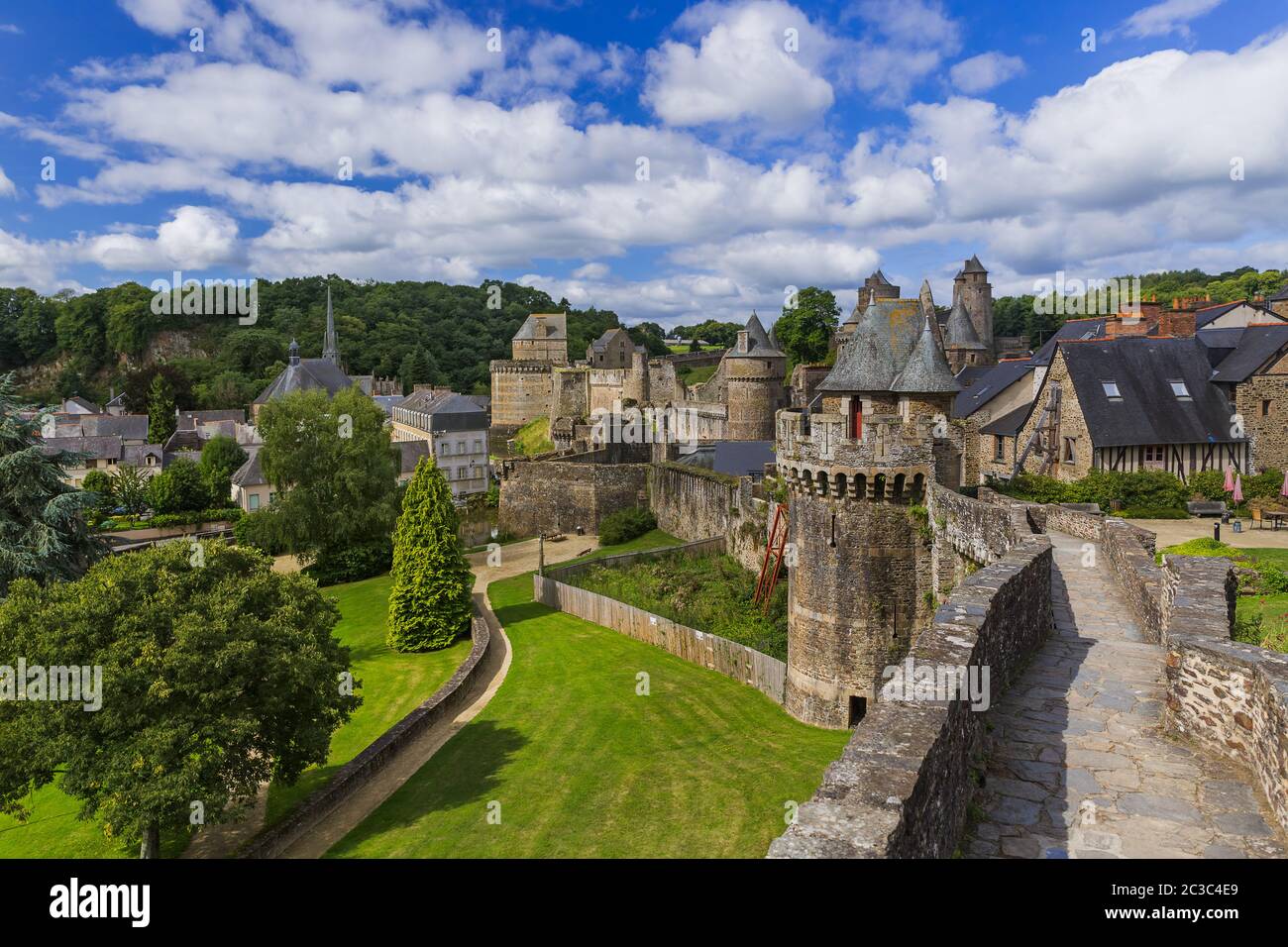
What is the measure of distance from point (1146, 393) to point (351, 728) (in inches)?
1151

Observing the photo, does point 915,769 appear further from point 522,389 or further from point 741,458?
point 522,389

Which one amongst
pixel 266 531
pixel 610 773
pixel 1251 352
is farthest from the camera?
pixel 266 531

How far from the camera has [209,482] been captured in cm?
6219

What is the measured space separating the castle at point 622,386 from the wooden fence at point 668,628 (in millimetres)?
19534

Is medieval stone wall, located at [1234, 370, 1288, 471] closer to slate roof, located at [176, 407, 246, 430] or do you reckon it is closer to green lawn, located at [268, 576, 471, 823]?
green lawn, located at [268, 576, 471, 823]

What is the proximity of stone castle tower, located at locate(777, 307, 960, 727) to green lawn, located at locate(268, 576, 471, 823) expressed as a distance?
1075 centimetres

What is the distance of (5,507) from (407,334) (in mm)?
88314

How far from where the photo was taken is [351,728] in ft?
72.5

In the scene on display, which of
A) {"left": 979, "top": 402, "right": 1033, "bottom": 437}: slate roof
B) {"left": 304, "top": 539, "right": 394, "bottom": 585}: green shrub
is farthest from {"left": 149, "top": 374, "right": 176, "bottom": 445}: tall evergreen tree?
{"left": 979, "top": 402, "right": 1033, "bottom": 437}: slate roof

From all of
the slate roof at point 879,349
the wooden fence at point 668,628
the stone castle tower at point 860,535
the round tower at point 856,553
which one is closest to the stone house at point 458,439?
the wooden fence at point 668,628

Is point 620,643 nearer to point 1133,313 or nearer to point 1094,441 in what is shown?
point 1094,441

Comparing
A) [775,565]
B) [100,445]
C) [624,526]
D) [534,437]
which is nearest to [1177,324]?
[775,565]

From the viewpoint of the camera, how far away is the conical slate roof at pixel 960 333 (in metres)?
59.7

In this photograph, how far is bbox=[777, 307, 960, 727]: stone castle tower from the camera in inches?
685
